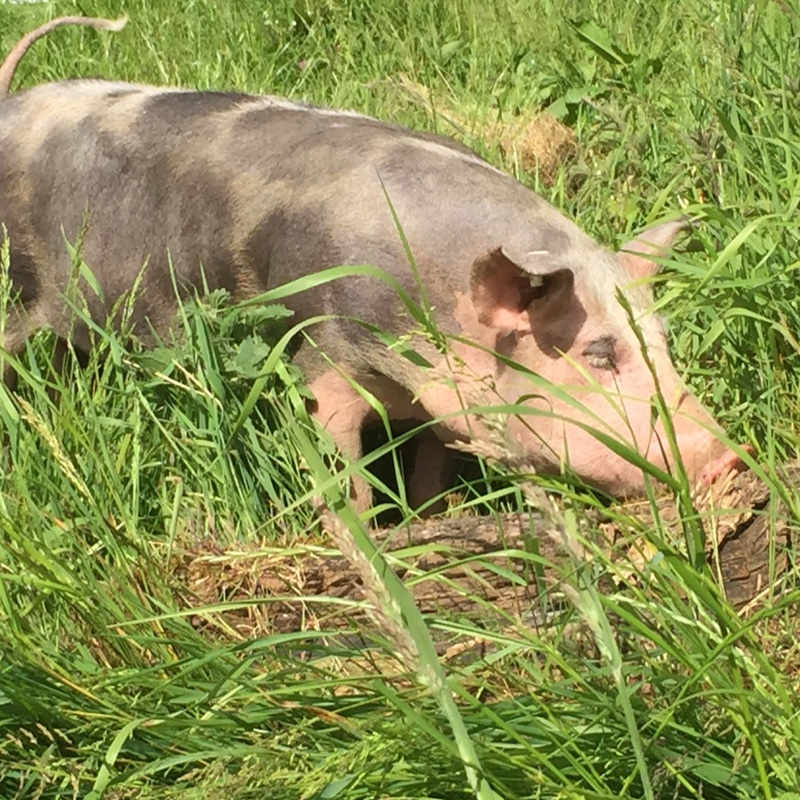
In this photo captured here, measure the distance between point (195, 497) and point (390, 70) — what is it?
2.70m

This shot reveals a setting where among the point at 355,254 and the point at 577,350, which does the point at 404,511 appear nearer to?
the point at 577,350

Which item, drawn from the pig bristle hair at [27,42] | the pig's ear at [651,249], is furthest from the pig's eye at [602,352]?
the pig bristle hair at [27,42]

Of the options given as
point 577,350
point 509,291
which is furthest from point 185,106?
point 577,350

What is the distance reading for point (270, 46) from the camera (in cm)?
530

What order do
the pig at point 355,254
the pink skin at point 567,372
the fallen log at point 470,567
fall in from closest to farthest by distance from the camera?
the fallen log at point 470,567 < the pink skin at point 567,372 < the pig at point 355,254

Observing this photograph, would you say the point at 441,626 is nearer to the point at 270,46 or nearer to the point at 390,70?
the point at 390,70

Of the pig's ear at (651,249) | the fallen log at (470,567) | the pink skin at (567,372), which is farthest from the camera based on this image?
the pig's ear at (651,249)

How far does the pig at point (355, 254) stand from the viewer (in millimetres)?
2838

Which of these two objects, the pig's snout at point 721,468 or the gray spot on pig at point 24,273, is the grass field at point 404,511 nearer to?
the pig's snout at point 721,468

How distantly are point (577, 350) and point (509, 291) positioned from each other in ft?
0.66

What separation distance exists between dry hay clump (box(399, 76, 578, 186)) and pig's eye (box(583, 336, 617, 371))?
151cm

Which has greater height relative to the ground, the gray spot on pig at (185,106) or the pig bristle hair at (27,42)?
the pig bristle hair at (27,42)

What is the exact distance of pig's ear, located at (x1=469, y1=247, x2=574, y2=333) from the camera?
279 centimetres

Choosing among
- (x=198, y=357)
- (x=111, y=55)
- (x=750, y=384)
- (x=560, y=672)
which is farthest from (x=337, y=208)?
(x=111, y=55)
